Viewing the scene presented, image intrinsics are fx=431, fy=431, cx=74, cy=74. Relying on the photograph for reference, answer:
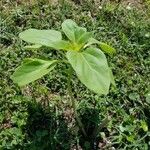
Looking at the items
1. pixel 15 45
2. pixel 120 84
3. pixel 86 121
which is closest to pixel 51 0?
pixel 15 45

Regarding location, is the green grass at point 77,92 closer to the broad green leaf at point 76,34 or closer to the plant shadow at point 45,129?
the plant shadow at point 45,129

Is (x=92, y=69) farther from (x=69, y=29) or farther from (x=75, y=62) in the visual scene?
(x=69, y=29)

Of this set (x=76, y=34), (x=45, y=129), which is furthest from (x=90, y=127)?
(x=76, y=34)

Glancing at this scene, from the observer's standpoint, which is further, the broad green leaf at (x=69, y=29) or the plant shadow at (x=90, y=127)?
the plant shadow at (x=90, y=127)

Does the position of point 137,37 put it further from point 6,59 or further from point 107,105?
point 6,59

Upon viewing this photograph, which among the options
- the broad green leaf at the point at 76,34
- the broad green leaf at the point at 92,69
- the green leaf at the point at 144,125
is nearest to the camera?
the broad green leaf at the point at 92,69

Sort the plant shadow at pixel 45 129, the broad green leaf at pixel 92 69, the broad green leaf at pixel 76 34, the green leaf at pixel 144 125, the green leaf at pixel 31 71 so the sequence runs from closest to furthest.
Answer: the broad green leaf at pixel 92 69
the green leaf at pixel 31 71
the broad green leaf at pixel 76 34
the plant shadow at pixel 45 129
the green leaf at pixel 144 125

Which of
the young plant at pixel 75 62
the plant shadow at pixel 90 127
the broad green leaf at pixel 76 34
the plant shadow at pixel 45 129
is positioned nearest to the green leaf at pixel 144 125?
the plant shadow at pixel 90 127
